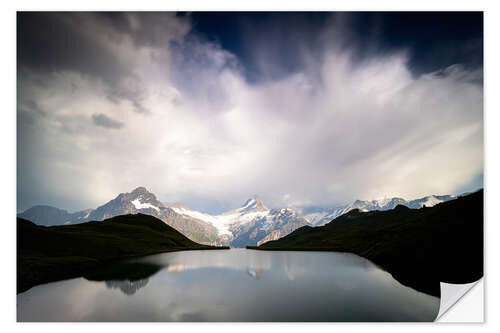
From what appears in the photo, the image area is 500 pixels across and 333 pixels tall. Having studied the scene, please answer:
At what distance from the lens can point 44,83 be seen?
19781 millimetres

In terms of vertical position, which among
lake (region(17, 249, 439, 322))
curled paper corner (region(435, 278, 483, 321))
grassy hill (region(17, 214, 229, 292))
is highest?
curled paper corner (region(435, 278, 483, 321))

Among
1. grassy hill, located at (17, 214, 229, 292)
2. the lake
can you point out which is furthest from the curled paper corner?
grassy hill, located at (17, 214, 229, 292)

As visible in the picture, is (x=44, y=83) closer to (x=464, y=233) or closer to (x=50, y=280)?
(x=50, y=280)

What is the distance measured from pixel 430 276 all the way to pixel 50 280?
41833 millimetres

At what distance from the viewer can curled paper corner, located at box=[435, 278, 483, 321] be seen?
1485 centimetres

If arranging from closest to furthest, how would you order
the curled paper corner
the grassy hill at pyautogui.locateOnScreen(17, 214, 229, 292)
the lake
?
1. the lake
2. the curled paper corner
3. the grassy hill at pyautogui.locateOnScreen(17, 214, 229, 292)

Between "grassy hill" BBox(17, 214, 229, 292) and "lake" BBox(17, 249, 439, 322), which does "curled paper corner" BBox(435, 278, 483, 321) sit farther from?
"grassy hill" BBox(17, 214, 229, 292)

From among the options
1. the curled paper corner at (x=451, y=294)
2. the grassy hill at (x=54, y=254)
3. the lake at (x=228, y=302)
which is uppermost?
the curled paper corner at (x=451, y=294)

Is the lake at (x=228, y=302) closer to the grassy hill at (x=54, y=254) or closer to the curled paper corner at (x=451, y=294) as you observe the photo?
the curled paper corner at (x=451, y=294)

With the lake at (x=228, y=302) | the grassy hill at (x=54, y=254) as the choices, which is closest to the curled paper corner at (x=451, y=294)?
the lake at (x=228, y=302)

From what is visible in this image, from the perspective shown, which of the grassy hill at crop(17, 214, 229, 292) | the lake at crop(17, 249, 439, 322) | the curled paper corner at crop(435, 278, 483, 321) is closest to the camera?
the lake at crop(17, 249, 439, 322)

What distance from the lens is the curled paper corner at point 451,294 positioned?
1485 centimetres

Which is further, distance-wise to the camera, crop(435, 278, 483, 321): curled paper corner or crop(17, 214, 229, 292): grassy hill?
crop(17, 214, 229, 292): grassy hill
